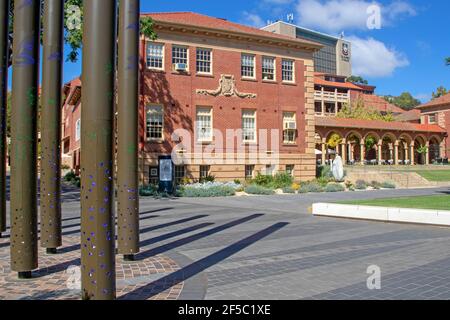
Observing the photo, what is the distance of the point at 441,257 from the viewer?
7602 mm

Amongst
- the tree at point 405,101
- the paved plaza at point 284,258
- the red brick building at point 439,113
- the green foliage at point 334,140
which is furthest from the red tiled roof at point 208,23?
the tree at point 405,101

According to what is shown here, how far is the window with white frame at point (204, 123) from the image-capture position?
27891 millimetres

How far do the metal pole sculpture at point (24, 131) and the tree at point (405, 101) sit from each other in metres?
129

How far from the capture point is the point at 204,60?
2817cm

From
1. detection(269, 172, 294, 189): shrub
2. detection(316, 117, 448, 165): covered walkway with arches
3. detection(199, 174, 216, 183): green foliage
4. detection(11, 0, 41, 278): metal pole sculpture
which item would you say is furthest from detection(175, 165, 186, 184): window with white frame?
detection(316, 117, 448, 165): covered walkway with arches

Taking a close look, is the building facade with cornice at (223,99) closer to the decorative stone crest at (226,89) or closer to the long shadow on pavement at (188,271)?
the decorative stone crest at (226,89)

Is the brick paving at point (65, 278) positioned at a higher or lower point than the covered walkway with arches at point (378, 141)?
lower

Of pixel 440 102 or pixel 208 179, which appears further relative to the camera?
pixel 440 102

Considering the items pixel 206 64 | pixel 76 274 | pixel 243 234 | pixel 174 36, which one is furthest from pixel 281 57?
pixel 76 274

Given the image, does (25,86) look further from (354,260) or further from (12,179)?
(354,260)

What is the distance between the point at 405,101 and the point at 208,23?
111554 mm

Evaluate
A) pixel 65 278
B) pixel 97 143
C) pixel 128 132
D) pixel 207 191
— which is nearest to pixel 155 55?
pixel 207 191

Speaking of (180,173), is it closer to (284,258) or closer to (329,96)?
(284,258)

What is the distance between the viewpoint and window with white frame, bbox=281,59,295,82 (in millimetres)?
31016
